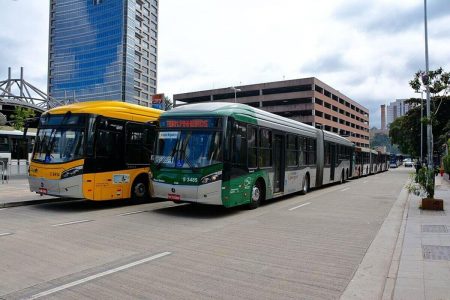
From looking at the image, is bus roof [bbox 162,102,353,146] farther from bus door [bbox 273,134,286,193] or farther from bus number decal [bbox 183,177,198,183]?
bus number decal [bbox 183,177,198,183]

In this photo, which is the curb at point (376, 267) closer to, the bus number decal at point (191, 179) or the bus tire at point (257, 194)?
the bus tire at point (257, 194)

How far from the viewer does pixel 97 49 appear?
153m

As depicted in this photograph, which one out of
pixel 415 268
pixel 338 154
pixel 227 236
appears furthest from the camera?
pixel 338 154

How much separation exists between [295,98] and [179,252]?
9770 centimetres

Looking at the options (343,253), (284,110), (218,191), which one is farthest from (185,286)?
(284,110)

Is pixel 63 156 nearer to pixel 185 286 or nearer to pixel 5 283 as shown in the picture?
pixel 5 283

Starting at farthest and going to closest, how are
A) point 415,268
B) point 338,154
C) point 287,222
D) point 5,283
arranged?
1. point 338,154
2. point 287,222
3. point 415,268
4. point 5,283

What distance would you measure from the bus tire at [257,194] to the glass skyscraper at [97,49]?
142165 millimetres

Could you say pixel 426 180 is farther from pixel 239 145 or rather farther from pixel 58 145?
pixel 58 145

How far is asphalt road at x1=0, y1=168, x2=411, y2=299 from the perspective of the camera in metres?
5.37

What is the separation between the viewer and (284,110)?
10294 centimetres

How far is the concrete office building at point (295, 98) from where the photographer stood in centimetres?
10162

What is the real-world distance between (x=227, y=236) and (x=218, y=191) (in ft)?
7.82

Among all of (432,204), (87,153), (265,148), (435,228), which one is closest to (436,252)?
(435,228)
